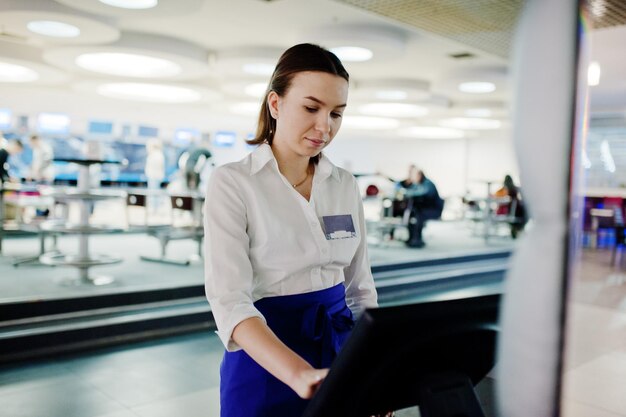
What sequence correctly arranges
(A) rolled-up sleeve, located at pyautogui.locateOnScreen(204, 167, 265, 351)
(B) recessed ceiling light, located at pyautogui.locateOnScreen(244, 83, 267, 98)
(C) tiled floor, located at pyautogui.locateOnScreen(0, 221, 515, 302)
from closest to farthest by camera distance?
(A) rolled-up sleeve, located at pyautogui.locateOnScreen(204, 167, 265, 351) < (C) tiled floor, located at pyautogui.locateOnScreen(0, 221, 515, 302) < (B) recessed ceiling light, located at pyautogui.locateOnScreen(244, 83, 267, 98)

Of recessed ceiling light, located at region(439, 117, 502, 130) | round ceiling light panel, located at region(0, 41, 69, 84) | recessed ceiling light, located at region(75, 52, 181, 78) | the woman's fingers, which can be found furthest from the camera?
recessed ceiling light, located at region(439, 117, 502, 130)

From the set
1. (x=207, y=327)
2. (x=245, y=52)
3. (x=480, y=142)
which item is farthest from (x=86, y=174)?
(x=480, y=142)

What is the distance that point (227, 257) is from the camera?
1.03 metres

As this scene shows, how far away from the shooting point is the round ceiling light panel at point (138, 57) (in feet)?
27.0

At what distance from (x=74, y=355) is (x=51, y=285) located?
1535 millimetres

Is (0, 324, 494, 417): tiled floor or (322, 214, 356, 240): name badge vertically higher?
(322, 214, 356, 240): name badge

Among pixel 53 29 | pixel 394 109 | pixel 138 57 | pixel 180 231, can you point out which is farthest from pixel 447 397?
pixel 394 109

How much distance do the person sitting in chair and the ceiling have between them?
2.21 m

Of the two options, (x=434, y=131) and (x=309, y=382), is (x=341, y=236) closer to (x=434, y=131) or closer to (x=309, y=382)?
(x=309, y=382)

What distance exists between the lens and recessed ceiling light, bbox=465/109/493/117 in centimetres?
1432

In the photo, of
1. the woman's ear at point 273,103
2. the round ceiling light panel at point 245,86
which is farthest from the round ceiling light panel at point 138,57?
the woman's ear at point 273,103

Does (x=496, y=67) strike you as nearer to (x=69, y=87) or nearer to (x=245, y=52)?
(x=245, y=52)

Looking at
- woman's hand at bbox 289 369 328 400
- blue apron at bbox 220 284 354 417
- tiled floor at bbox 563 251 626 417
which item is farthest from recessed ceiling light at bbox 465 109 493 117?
woman's hand at bbox 289 369 328 400

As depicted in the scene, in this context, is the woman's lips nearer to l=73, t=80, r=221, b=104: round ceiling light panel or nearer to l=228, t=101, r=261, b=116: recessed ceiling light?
l=73, t=80, r=221, b=104: round ceiling light panel
